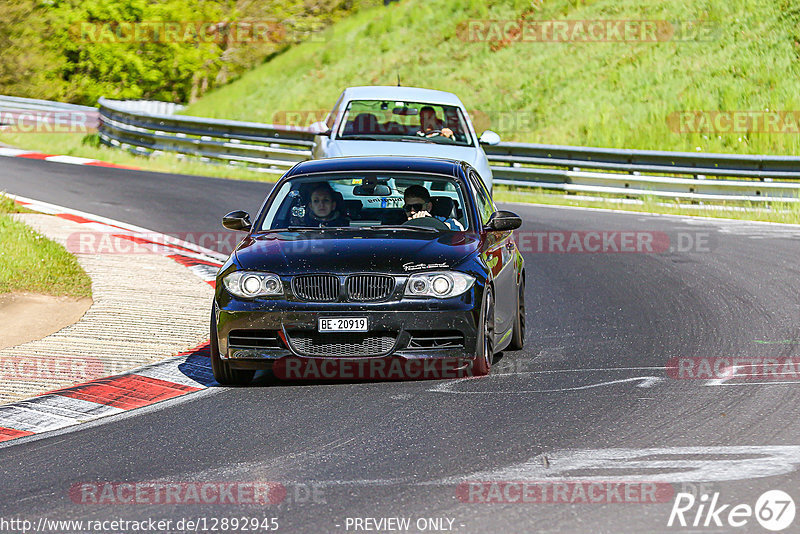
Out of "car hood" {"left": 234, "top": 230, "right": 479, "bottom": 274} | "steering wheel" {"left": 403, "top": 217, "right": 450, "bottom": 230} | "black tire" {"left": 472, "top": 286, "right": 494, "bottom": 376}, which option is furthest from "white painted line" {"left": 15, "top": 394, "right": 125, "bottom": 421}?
"steering wheel" {"left": 403, "top": 217, "right": 450, "bottom": 230}

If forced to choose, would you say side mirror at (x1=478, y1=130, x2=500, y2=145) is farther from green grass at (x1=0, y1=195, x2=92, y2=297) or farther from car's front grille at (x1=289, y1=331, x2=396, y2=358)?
car's front grille at (x1=289, y1=331, x2=396, y2=358)

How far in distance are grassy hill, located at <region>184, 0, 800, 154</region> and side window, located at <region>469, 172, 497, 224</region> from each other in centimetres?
1826

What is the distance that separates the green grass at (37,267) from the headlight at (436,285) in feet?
16.2

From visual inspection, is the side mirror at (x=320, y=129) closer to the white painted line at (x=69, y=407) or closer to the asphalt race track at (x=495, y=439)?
the asphalt race track at (x=495, y=439)

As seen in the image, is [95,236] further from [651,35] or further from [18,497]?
[651,35]

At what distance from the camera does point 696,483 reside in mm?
5656

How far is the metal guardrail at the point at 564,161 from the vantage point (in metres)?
21.2

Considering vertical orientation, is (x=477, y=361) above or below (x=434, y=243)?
below

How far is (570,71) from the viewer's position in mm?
35375

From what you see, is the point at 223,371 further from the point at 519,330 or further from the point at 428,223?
the point at 519,330

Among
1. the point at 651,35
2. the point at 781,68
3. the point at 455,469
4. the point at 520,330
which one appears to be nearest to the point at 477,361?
the point at 520,330

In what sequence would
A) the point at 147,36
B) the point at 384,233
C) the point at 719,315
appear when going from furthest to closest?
the point at 147,36
the point at 719,315
the point at 384,233

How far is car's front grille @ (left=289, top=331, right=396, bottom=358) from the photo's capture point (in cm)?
795

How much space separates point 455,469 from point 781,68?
27565 millimetres
